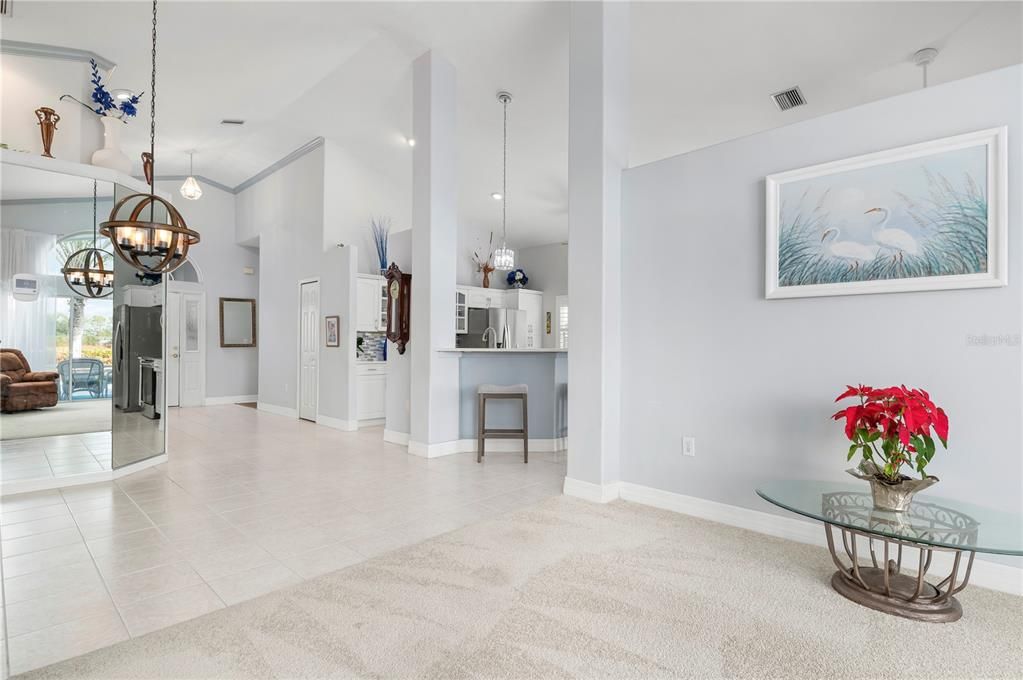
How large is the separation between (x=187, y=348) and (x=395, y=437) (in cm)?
531

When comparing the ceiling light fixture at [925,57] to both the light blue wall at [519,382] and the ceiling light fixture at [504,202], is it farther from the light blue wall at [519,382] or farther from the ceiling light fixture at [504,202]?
the light blue wall at [519,382]

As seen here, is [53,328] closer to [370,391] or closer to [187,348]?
[370,391]

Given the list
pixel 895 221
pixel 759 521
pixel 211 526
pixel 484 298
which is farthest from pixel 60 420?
pixel 484 298

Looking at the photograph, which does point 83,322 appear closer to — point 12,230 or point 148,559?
point 12,230

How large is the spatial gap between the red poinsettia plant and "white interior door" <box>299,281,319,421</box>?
269 inches

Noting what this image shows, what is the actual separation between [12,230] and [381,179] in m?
4.65

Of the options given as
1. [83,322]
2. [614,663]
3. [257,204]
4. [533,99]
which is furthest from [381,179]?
[614,663]

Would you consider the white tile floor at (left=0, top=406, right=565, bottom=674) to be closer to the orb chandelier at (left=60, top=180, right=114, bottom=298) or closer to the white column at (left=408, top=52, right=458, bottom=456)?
the white column at (left=408, top=52, right=458, bottom=456)

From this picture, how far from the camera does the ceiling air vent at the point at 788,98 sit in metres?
4.85

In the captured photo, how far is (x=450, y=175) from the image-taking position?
210 inches

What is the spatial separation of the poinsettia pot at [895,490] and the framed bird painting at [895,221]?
3.05ft

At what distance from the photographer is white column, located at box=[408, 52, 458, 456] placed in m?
5.11

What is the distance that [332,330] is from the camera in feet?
23.8

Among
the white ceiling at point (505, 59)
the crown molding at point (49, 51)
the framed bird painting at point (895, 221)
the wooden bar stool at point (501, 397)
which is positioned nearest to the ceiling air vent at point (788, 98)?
the white ceiling at point (505, 59)
